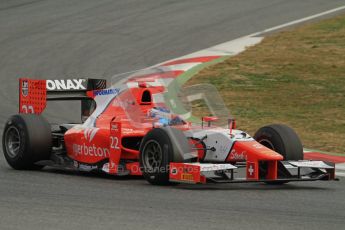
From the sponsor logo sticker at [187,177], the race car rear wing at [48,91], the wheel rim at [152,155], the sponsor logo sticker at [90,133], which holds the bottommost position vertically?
the sponsor logo sticker at [187,177]

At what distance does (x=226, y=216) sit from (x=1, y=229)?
2.08 meters

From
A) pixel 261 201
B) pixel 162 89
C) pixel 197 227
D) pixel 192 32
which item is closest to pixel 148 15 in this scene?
pixel 192 32

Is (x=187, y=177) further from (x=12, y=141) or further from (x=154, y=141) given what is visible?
(x=12, y=141)

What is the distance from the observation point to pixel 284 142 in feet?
36.7

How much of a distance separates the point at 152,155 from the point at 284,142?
1558 mm

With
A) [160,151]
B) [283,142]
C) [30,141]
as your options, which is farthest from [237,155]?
[30,141]

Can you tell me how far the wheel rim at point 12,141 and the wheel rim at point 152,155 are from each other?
2.27 metres

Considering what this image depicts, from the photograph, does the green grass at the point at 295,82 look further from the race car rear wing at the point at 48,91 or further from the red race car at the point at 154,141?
the race car rear wing at the point at 48,91

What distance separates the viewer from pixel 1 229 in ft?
26.3

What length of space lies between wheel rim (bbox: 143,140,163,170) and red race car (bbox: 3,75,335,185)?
1cm

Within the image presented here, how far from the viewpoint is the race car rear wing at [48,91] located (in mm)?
13133

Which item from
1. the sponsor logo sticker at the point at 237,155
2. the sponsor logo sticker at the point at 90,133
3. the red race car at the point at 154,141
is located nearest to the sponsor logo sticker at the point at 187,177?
the red race car at the point at 154,141

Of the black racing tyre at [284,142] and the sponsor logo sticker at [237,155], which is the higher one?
the black racing tyre at [284,142]

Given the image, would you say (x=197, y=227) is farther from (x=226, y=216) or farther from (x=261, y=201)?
(x=261, y=201)
